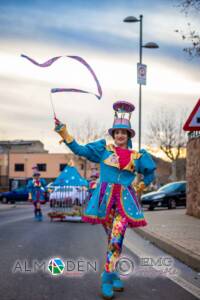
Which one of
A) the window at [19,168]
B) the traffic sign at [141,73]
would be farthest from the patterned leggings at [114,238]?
the window at [19,168]

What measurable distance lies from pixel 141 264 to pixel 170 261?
839 millimetres

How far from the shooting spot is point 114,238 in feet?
20.2

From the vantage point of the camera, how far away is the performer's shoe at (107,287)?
582 cm

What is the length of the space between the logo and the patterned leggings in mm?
1332

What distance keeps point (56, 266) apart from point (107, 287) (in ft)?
6.07

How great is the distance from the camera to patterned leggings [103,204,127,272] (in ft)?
20.1

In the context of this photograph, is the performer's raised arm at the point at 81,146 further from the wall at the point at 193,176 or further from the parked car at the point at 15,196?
the parked car at the point at 15,196

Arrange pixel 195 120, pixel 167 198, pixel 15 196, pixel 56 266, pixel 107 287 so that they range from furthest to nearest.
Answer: pixel 15 196
pixel 167 198
pixel 195 120
pixel 56 266
pixel 107 287

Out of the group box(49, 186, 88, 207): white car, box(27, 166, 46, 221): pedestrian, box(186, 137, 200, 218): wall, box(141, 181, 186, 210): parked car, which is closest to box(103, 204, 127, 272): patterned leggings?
box(49, 186, 88, 207): white car

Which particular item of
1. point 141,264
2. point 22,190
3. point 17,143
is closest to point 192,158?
point 141,264

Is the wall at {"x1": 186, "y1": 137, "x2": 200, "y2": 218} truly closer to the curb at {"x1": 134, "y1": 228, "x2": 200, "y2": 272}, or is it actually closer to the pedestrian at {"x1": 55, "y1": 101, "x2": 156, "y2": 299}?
the curb at {"x1": 134, "y1": 228, "x2": 200, "y2": 272}

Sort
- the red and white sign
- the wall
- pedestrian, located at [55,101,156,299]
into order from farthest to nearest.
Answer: the wall
the red and white sign
pedestrian, located at [55,101,156,299]

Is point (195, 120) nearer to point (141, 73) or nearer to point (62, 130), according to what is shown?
point (62, 130)

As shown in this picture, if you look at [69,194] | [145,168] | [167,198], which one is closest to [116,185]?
[145,168]
